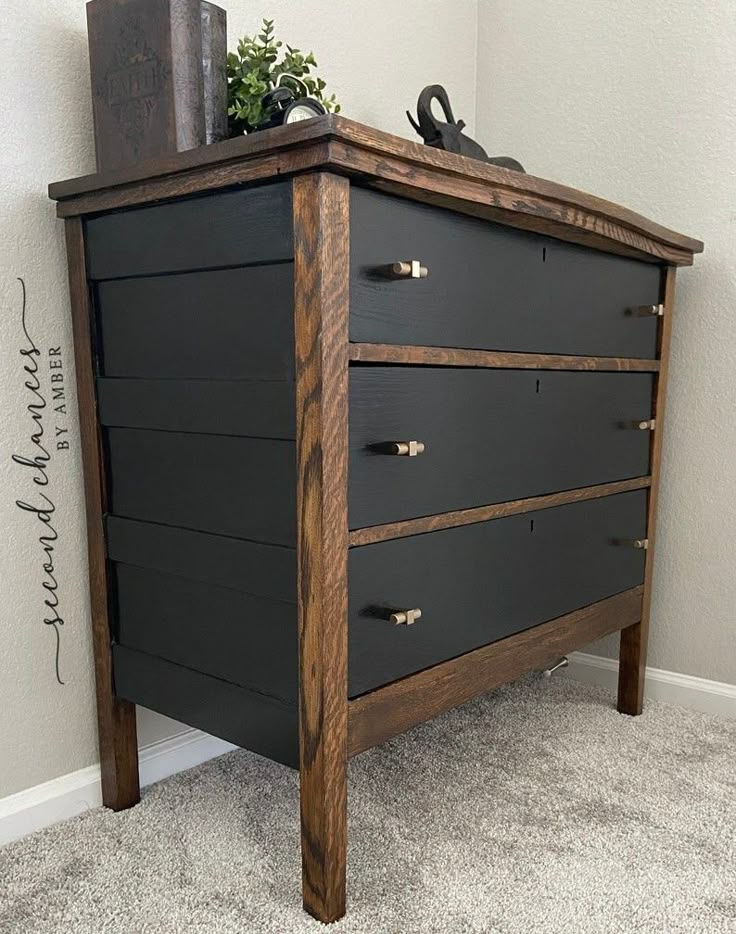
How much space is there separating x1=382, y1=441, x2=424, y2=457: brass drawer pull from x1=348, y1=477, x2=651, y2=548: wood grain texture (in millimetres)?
93

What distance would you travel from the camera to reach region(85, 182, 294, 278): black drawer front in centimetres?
91

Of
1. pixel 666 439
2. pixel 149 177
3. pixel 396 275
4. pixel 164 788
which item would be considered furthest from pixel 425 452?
pixel 666 439

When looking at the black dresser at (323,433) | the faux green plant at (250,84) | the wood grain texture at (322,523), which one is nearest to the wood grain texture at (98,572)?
the black dresser at (323,433)

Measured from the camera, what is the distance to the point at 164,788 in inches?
51.1

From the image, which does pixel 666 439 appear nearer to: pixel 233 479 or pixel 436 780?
pixel 436 780

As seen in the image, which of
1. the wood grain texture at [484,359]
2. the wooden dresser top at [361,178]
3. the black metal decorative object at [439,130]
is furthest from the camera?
the black metal decorative object at [439,130]

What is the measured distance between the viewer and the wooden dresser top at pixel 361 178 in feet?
2.75

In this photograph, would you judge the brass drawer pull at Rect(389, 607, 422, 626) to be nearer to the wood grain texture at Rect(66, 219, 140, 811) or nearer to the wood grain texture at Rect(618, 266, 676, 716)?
the wood grain texture at Rect(66, 219, 140, 811)

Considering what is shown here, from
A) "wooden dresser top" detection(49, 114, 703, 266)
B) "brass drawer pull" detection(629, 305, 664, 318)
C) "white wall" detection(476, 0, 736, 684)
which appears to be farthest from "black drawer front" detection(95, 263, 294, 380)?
"white wall" detection(476, 0, 736, 684)

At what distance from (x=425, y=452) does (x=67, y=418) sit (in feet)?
1.80

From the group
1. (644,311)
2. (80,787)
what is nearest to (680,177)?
(644,311)

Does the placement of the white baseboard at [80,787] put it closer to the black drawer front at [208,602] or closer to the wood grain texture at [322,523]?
the black drawer front at [208,602]

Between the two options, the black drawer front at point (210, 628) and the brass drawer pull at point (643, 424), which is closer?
the black drawer front at point (210, 628)

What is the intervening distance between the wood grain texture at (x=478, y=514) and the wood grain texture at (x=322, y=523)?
0.05 m
